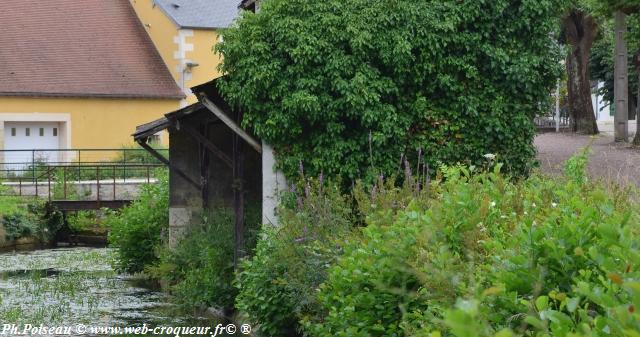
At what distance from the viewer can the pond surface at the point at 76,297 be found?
15391mm

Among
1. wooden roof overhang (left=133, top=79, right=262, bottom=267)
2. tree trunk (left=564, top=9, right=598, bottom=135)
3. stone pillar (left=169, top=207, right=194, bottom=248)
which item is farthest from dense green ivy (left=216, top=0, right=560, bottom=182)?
tree trunk (left=564, top=9, right=598, bottom=135)

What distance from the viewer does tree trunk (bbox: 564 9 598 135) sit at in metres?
35.0

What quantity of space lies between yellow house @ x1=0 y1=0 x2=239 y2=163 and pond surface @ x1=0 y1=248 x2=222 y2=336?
1139cm

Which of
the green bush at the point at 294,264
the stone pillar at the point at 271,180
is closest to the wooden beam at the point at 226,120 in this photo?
the stone pillar at the point at 271,180

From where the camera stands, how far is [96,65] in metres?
37.5

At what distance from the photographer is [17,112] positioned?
116 feet

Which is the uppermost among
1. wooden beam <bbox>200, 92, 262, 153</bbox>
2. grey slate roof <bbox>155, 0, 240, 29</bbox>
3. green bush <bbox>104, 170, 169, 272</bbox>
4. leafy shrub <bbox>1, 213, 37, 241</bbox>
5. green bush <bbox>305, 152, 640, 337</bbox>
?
grey slate roof <bbox>155, 0, 240, 29</bbox>

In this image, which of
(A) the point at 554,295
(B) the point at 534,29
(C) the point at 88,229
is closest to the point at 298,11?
(B) the point at 534,29

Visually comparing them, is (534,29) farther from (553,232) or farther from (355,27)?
(553,232)

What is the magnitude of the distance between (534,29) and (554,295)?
1051 cm

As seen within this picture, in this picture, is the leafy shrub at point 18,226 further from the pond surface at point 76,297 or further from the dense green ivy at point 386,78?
the dense green ivy at point 386,78

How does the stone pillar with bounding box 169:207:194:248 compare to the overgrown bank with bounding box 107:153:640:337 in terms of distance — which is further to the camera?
the stone pillar with bounding box 169:207:194:248

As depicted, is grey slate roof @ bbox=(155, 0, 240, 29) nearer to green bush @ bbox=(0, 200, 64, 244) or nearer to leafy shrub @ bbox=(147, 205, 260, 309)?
green bush @ bbox=(0, 200, 64, 244)

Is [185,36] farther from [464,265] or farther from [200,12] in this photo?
[464,265]
